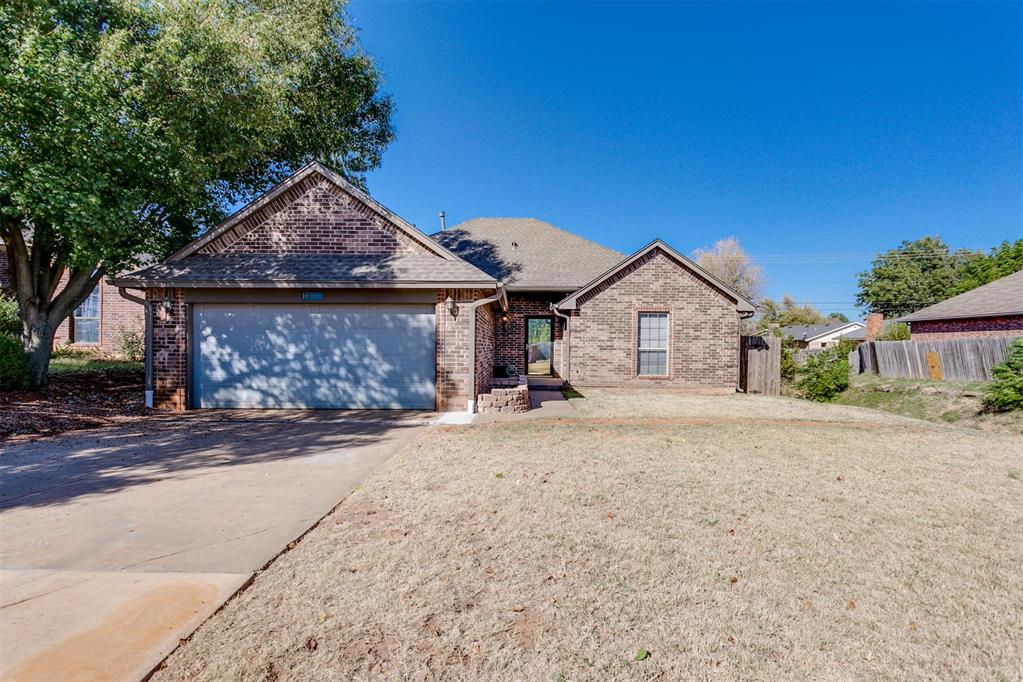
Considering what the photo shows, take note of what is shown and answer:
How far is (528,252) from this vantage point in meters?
18.2

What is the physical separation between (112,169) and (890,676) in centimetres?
1293

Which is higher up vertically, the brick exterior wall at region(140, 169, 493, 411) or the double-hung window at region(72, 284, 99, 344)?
the brick exterior wall at region(140, 169, 493, 411)

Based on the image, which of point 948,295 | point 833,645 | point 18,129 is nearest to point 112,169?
point 18,129

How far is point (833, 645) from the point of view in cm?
239

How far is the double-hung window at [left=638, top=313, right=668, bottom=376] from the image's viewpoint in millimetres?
14672

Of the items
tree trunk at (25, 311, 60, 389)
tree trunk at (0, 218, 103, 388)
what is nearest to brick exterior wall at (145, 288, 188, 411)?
tree trunk at (0, 218, 103, 388)

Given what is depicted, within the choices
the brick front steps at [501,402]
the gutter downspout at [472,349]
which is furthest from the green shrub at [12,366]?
the brick front steps at [501,402]

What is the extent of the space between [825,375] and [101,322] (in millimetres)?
28918

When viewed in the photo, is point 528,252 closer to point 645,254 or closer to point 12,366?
point 645,254

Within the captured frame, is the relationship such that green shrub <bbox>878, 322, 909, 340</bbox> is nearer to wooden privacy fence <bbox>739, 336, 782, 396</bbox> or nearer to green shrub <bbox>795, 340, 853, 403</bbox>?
green shrub <bbox>795, 340, 853, 403</bbox>

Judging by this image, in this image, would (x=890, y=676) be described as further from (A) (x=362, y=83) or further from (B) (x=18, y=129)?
(A) (x=362, y=83)

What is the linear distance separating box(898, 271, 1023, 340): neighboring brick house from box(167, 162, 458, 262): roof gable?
22144 millimetres

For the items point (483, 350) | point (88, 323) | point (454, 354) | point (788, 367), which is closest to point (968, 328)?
point (788, 367)

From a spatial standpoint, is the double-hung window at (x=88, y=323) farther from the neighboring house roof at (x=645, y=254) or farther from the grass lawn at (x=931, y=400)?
the grass lawn at (x=931, y=400)
